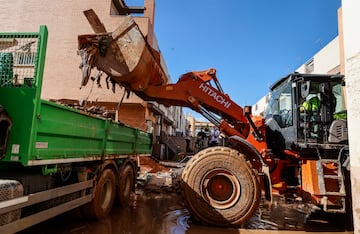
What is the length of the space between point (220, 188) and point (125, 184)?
2564 mm

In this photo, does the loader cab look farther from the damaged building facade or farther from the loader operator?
the damaged building facade

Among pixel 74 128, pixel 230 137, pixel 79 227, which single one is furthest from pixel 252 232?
pixel 74 128

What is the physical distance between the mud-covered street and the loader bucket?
268 cm

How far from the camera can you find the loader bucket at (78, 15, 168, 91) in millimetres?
5023

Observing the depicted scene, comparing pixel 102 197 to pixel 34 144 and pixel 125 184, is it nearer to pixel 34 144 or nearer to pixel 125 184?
pixel 125 184

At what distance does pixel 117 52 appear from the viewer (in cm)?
519

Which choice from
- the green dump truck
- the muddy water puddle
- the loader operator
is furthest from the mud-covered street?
the loader operator

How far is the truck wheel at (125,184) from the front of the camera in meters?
6.64

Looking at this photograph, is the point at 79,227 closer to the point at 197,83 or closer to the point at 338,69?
the point at 197,83

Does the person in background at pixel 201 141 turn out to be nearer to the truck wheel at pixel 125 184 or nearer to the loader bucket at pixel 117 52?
the truck wheel at pixel 125 184

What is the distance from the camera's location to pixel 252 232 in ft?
18.0

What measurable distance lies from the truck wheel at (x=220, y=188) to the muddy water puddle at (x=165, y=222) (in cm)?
29

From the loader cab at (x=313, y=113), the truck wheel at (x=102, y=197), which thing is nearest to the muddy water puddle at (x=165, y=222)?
the truck wheel at (x=102, y=197)

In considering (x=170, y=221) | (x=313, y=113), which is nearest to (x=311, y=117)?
(x=313, y=113)
